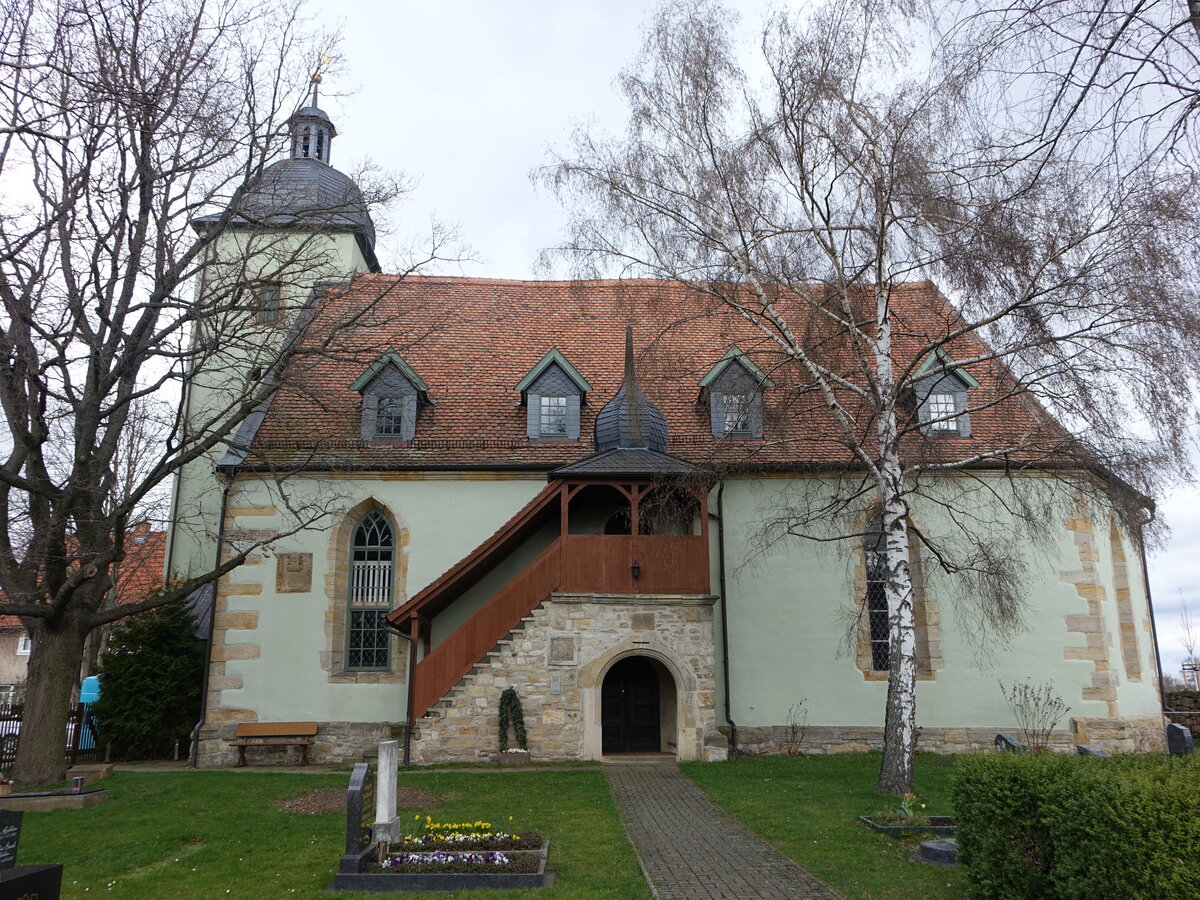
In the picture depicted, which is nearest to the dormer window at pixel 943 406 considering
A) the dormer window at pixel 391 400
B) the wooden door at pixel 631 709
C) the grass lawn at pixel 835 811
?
the grass lawn at pixel 835 811

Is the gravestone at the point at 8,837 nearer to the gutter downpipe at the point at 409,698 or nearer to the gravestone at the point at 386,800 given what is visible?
the gravestone at the point at 386,800

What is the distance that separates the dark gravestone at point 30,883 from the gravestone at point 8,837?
0.07 meters

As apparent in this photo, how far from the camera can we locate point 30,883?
610 centimetres

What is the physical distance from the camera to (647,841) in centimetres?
928

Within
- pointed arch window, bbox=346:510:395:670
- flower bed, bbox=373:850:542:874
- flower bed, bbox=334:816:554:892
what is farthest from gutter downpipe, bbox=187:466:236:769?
flower bed, bbox=373:850:542:874

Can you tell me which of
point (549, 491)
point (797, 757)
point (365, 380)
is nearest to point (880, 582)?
point (797, 757)

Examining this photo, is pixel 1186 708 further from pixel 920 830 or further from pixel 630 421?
pixel 920 830

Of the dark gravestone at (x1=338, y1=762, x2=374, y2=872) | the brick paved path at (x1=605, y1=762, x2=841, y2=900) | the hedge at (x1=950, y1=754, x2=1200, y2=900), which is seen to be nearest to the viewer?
the hedge at (x1=950, y1=754, x2=1200, y2=900)

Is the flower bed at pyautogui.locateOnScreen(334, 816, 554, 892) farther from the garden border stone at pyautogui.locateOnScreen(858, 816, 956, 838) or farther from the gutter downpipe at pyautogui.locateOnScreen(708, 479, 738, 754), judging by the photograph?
the gutter downpipe at pyautogui.locateOnScreen(708, 479, 738, 754)

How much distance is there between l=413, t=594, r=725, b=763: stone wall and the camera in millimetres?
15008

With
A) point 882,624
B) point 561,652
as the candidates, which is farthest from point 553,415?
point 882,624

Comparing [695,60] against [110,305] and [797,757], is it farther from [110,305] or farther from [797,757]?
[797,757]

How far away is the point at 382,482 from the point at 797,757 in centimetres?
946

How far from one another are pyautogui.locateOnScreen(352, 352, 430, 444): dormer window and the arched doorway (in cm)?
642
